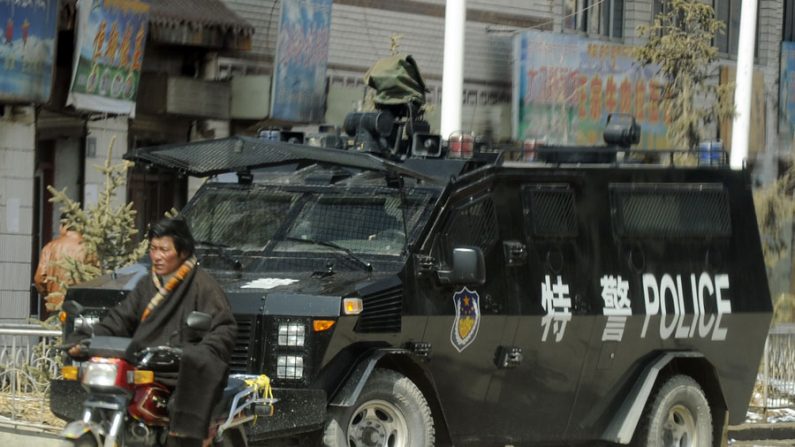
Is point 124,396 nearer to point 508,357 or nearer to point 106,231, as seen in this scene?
point 508,357

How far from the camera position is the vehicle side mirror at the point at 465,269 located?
10.6 m

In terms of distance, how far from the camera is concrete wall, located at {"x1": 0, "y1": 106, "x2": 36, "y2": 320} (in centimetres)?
2025

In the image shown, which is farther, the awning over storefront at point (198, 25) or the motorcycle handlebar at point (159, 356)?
the awning over storefront at point (198, 25)

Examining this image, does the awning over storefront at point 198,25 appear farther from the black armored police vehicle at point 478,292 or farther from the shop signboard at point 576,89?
the black armored police vehicle at point 478,292

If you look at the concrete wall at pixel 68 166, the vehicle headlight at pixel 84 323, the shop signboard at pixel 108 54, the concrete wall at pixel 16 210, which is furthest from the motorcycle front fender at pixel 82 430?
the concrete wall at pixel 68 166

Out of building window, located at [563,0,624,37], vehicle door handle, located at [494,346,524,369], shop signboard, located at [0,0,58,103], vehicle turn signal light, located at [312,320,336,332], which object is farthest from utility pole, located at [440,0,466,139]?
building window, located at [563,0,624,37]

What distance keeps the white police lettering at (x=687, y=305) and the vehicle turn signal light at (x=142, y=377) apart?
4.80 meters

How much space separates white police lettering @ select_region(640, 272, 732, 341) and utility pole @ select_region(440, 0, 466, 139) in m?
4.77

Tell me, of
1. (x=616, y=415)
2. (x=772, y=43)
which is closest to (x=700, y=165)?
(x=616, y=415)

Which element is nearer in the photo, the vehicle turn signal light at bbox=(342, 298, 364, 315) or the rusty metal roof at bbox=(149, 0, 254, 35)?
the vehicle turn signal light at bbox=(342, 298, 364, 315)

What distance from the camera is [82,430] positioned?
8188 millimetres

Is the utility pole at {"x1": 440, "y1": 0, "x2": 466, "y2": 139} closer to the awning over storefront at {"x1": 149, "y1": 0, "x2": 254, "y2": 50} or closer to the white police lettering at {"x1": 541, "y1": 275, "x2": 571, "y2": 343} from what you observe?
the awning over storefront at {"x1": 149, "y1": 0, "x2": 254, "y2": 50}

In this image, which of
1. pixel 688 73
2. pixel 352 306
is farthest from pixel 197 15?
pixel 352 306

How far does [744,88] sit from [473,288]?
10.7 meters
